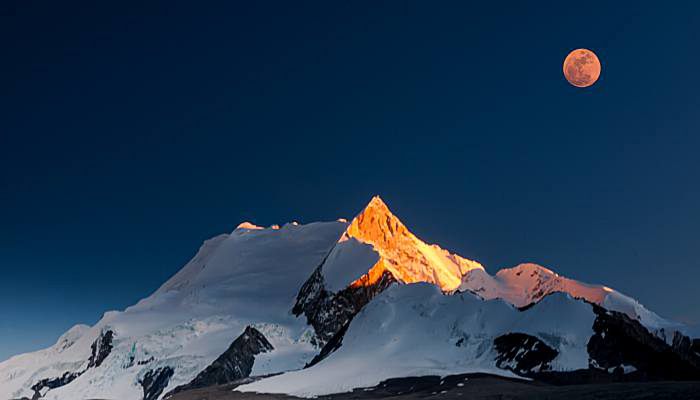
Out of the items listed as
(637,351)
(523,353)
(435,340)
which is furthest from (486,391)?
(435,340)

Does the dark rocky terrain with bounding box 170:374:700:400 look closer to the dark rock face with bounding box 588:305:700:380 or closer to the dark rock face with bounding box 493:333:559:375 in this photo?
the dark rock face with bounding box 493:333:559:375

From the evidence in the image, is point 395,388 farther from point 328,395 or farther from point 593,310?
point 593,310

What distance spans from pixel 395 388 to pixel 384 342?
149 feet

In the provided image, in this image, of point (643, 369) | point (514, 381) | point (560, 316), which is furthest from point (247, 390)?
point (643, 369)

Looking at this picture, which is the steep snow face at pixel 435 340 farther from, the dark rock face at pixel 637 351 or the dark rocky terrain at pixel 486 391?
the dark rocky terrain at pixel 486 391

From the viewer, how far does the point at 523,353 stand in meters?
147

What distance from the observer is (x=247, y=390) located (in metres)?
155

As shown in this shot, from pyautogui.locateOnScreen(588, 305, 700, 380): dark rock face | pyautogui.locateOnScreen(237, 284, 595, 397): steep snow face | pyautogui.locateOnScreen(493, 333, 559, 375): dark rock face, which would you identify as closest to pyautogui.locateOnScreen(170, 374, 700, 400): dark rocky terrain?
pyautogui.locateOnScreen(237, 284, 595, 397): steep snow face

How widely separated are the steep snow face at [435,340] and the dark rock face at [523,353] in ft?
5.04

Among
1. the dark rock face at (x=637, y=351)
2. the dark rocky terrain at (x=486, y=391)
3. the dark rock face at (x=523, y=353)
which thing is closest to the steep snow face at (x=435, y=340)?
the dark rock face at (x=523, y=353)

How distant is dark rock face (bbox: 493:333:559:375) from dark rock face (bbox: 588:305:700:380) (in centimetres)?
927

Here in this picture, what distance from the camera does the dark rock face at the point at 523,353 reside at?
13912 cm

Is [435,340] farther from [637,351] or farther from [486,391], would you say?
[486,391]

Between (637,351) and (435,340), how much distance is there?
184 ft
